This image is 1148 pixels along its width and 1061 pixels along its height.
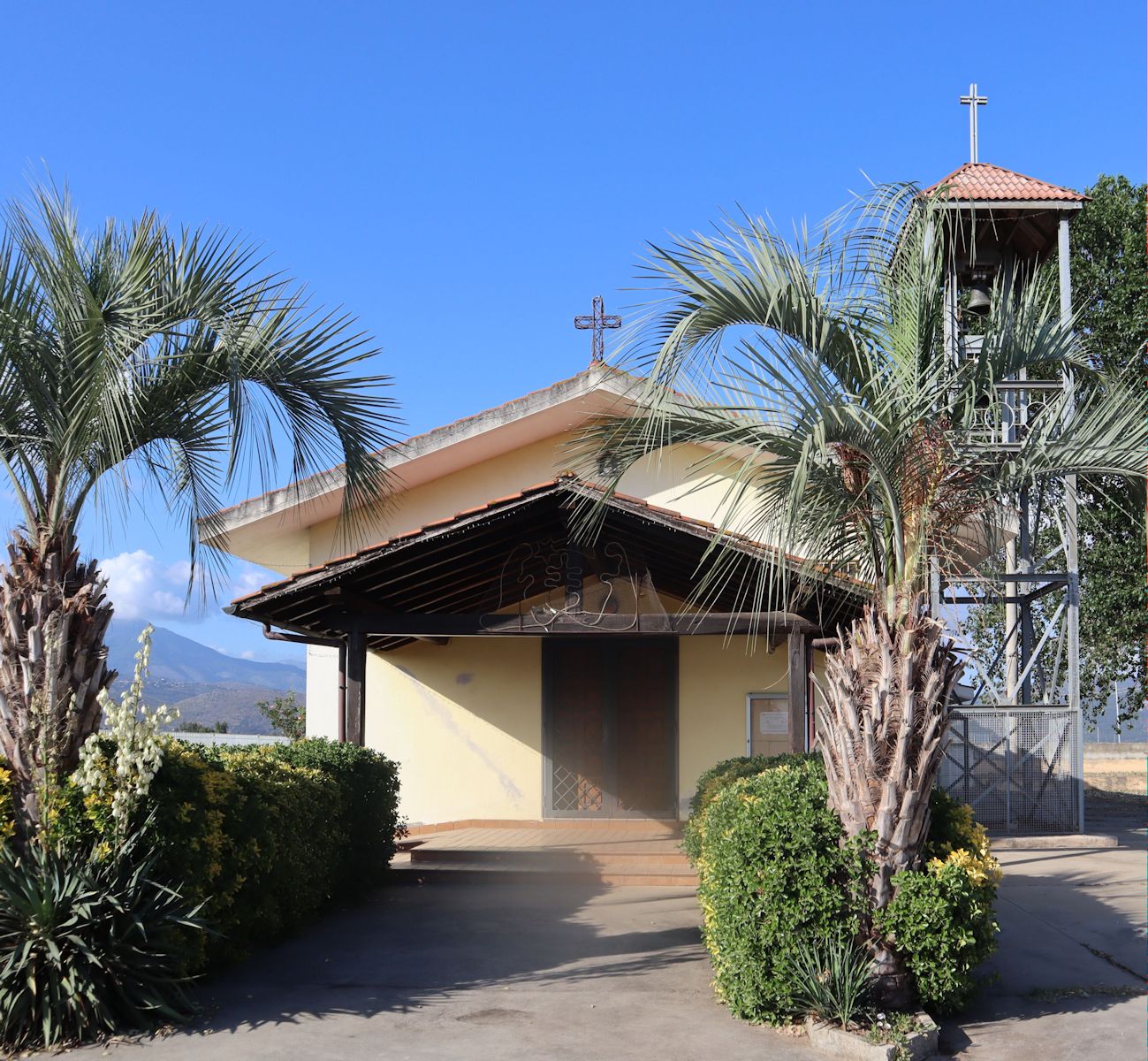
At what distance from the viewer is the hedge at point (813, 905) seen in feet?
20.5

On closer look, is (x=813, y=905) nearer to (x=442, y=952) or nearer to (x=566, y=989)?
(x=566, y=989)

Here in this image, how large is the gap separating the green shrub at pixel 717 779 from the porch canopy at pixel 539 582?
3.99 ft

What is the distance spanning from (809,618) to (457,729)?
5.73 meters

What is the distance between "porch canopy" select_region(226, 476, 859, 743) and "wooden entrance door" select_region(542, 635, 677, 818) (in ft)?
10.4

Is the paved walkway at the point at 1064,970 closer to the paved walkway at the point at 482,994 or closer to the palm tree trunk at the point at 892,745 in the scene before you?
the palm tree trunk at the point at 892,745

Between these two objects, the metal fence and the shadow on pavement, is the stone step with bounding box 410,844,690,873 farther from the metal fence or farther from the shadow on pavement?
the metal fence

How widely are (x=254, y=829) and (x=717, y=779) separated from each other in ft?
14.2

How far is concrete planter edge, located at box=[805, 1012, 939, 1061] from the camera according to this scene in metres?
5.75

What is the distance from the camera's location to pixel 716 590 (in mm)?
12258

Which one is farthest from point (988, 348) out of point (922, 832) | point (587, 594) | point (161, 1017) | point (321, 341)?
point (161, 1017)

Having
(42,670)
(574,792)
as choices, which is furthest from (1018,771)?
(42,670)

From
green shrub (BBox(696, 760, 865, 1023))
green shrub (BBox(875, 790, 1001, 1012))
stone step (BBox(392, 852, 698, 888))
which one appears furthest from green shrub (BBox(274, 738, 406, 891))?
green shrub (BBox(875, 790, 1001, 1012))

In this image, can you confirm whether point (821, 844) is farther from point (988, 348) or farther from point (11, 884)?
point (11, 884)

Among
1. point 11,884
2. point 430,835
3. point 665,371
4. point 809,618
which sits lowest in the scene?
point 430,835
